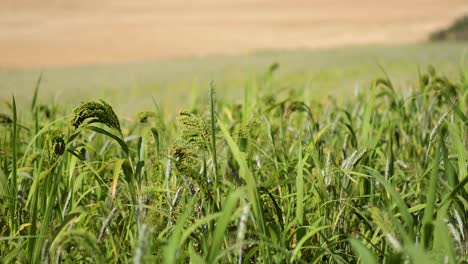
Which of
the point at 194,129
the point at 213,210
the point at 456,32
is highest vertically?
the point at 456,32

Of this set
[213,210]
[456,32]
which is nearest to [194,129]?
[213,210]

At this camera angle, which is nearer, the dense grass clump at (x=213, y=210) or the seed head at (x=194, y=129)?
the dense grass clump at (x=213, y=210)

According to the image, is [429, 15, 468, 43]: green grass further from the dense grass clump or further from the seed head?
the seed head

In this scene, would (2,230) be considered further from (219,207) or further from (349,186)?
(349,186)

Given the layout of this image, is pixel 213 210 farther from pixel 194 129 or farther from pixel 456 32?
pixel 456 32

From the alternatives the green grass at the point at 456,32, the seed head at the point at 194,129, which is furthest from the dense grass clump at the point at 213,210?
→ the green grass at the point at 456,32

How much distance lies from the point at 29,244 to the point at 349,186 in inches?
28.5

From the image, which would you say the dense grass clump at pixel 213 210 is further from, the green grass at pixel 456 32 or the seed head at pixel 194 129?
the green grass at pixel 456 32

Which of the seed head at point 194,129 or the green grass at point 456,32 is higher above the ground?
the green grass at point 456,32

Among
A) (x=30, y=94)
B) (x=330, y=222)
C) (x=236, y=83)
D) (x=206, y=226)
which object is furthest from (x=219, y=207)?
(x=236, y=83)

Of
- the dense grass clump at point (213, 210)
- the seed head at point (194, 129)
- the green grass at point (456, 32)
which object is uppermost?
the green grass at point (456, 32)

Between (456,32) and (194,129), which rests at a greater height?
(456,32)

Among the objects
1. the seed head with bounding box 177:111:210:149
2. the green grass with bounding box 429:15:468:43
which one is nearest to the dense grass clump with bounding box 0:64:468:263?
the seed head with bounding box 177:111:210:149

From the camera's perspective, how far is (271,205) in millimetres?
1296
